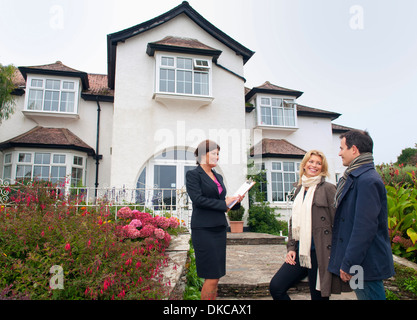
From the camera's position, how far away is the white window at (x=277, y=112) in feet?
47.1

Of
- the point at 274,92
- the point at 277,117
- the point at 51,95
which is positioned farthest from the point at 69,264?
the point at 274,92

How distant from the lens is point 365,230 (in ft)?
7.08

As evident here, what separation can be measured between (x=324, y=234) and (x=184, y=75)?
10.0 m

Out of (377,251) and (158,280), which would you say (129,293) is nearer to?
(158,280)

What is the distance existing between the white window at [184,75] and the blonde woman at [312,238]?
9.04 meters

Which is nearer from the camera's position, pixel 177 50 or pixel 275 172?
pixel 177 50

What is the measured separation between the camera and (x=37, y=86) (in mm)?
12430

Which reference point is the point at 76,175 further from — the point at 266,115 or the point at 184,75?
the point at 266,115

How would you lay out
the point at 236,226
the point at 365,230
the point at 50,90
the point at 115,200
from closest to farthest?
the point at 365,230 → the point at 115,200 → the point at 236,226 → the point at 50,90

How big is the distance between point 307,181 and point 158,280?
185cm

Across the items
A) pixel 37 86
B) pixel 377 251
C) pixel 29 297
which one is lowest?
pixel 29 297

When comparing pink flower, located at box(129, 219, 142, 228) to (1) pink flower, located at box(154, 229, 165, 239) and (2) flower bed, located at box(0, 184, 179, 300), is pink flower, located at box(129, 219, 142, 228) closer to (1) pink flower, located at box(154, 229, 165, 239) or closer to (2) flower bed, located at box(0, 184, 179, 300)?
(1) pink flower, located at box(154, 229, 165, 239)
